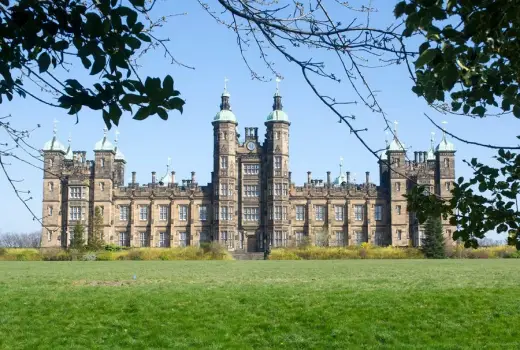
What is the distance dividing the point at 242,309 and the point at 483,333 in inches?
200

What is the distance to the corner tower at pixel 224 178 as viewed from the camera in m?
62.8

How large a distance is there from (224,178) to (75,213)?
46.1 ft

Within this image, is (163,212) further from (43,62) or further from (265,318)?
(43,62)

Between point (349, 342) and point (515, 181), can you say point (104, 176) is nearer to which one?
point (349, 342)

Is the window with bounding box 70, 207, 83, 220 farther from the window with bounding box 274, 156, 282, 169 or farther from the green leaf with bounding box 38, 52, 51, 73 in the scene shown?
the green leaf with bounding box 38, 52, 51, 73

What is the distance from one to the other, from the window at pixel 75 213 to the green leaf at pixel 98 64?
62.4m

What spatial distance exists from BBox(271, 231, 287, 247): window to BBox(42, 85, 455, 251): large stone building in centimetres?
9

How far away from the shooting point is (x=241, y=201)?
64.2 m

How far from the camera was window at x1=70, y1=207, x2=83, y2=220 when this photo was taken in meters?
63.6

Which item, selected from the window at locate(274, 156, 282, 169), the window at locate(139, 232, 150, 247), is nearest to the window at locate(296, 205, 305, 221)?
the window at locate(274, 156, 282, 169)

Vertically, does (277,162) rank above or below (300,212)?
above

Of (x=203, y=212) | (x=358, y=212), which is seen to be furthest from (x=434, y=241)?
(x=203, y=212)

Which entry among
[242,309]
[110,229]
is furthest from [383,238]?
[242,309]

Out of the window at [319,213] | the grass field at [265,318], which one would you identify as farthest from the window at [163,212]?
the grass field at [265,318]
